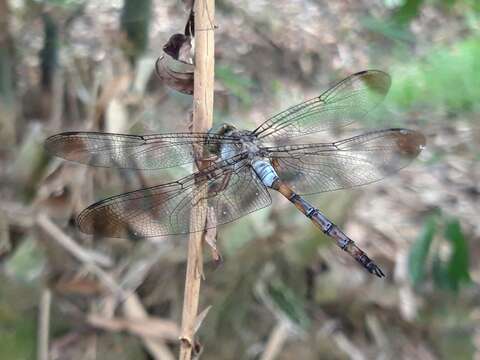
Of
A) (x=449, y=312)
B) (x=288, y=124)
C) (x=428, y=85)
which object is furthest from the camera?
(x=428, y=85)

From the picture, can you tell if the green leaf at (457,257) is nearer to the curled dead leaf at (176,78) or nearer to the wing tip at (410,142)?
the wing tip at (410,142)

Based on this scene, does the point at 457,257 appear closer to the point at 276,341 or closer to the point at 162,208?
the point at 276,341

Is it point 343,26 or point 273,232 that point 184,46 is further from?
point 343,26

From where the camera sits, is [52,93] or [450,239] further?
[52,93]

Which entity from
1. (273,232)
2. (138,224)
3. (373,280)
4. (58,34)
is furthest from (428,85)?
(138,224)

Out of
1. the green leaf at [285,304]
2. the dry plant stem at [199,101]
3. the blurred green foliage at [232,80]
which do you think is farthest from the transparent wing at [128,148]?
the green leaf at [285,304]

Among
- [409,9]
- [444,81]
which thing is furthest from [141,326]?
[444,81]
